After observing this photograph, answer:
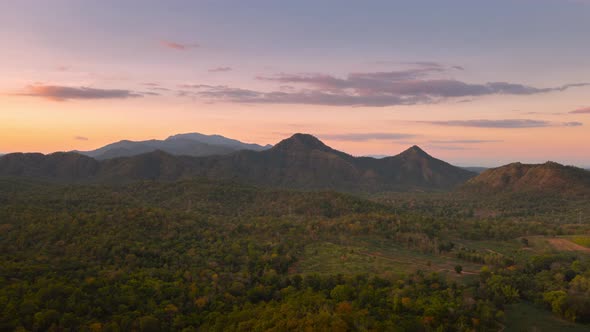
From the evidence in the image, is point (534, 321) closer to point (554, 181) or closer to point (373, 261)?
point (373, 261)

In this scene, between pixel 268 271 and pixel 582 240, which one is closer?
pixel 268 271

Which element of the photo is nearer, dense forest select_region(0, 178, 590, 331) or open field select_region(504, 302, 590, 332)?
dense forest select_region(0, 178, 590, 331)

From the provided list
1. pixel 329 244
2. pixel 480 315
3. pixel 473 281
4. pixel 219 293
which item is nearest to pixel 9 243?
pixel 219 293

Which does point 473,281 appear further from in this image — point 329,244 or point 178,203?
point 178,203

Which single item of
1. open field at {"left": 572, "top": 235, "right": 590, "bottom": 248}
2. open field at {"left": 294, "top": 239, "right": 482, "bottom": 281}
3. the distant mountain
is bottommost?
open field at {"left": 294, "top": 239, "right": 482, "bottom": 281}

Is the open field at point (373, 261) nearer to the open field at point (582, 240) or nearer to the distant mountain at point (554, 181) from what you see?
the open field at point (582, 240)

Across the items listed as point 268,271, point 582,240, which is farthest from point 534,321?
point 582,240


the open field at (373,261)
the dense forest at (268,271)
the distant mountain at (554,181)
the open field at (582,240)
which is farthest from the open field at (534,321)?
the distant mountain at (554,181)

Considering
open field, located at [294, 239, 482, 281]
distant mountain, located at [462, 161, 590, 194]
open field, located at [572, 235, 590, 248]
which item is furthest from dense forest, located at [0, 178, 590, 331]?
distant mountain, located at [462, 161, 590, 194]

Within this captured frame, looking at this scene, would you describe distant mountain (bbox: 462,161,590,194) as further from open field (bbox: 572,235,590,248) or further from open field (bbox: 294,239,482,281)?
open field (bbox: 294,239,482,281)
